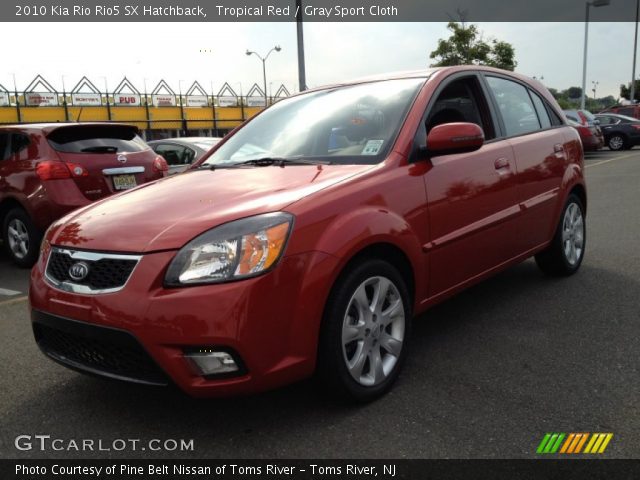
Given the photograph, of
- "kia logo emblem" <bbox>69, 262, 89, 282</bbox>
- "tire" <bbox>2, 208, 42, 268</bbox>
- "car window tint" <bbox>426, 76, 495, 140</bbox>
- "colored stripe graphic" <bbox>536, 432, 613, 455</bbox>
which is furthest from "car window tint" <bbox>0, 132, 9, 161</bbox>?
"colored stripe graphic" <bbox>536, 432, 613, 455</bbox>

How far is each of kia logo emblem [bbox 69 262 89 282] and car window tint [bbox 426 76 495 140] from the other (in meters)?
2.01

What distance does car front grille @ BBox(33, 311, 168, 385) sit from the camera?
238cm

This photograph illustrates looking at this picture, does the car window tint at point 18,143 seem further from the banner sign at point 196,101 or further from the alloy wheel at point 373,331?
the banner sign at point 196,101

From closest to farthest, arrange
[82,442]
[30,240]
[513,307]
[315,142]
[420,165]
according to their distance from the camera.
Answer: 1. [82,442]
2. [420,165]
3. [315,142]
4. [513,307]
5. [30,240]

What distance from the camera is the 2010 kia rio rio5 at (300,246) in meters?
2.35

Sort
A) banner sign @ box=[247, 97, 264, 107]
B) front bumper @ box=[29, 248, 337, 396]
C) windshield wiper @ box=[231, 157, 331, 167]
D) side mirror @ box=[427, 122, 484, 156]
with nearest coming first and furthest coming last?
front bumper @ box=[29, 248, 337, 396] < side mirror @ box=[427, 122, 484, 156] < windshield wiper @ box=[231, 157, 331, 167] < banner sign @ box=[247, 97, 264, 107]

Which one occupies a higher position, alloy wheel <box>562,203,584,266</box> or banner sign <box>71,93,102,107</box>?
banner sign <box>71,93,102,107</box>

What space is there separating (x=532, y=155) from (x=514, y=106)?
1.36 ft

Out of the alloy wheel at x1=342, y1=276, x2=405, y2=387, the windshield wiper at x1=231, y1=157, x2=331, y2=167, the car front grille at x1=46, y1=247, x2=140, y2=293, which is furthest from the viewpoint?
the windshield wiper at x1=231, y1=157, x2=331, y2=167

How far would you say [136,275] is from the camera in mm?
2387

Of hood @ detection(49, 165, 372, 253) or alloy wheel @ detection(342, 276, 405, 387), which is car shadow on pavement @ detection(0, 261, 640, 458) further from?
hood @ detection(49, 165, 372, 253)
